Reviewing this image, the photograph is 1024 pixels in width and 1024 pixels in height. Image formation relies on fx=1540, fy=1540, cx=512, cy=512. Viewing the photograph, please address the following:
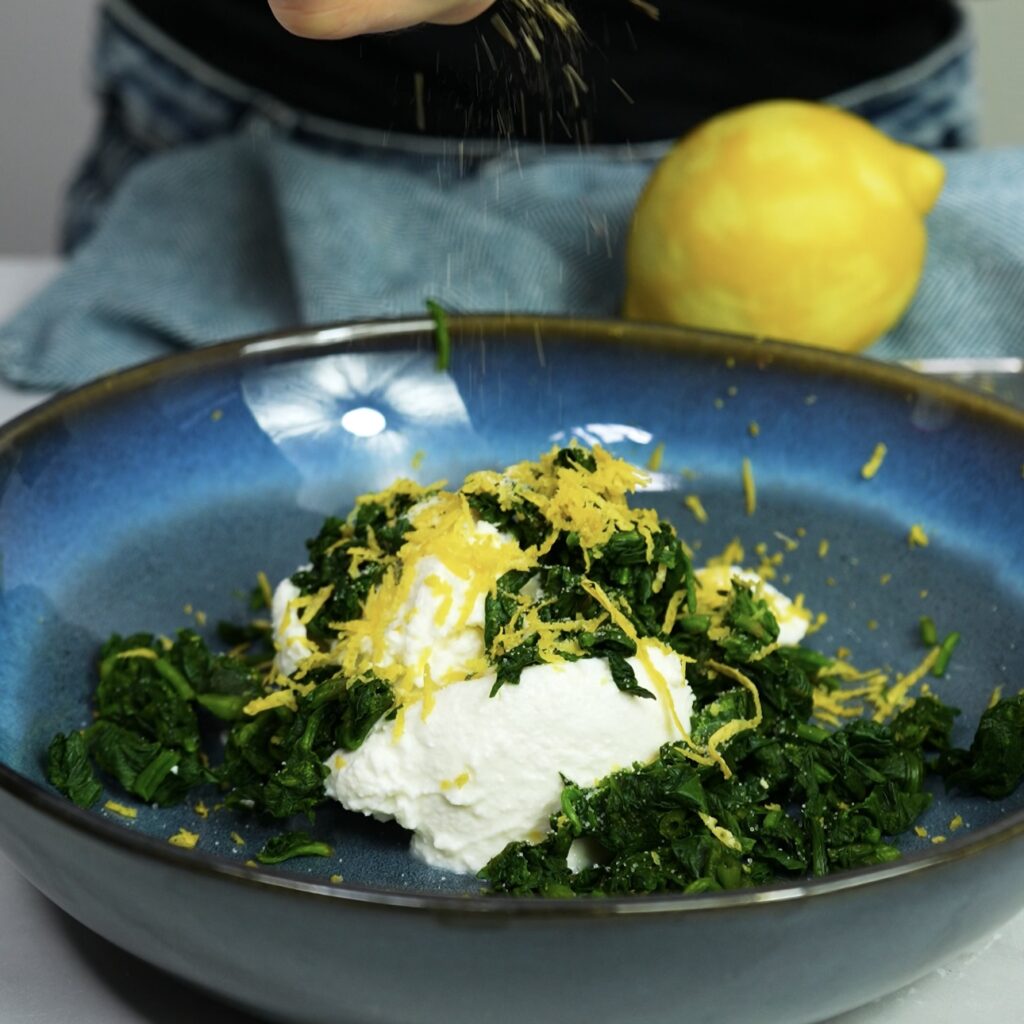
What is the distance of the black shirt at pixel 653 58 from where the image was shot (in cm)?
248

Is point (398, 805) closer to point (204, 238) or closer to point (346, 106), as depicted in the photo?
point (204, 238)

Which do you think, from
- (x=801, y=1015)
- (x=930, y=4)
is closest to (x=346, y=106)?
(x=930, y=4)

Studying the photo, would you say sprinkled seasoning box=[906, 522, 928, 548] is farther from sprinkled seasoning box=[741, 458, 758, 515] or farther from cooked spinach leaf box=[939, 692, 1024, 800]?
cooked spinach leaf box=[939, 692, 1024, 800]

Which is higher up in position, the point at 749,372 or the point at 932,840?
the point at 749,372

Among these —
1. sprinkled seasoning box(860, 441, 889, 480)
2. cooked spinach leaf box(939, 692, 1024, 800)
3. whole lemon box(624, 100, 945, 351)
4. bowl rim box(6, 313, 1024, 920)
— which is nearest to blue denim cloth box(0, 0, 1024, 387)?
whole lemon box(624, 100, 945, 351)

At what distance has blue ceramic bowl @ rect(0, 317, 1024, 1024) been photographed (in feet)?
2.80

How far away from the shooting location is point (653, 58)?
2.54 meters

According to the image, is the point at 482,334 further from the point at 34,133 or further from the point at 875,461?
the point at 34,133

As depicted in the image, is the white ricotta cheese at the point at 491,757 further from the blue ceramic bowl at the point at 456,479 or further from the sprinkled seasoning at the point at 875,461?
the sprinkled seasoning at the point at 875,461

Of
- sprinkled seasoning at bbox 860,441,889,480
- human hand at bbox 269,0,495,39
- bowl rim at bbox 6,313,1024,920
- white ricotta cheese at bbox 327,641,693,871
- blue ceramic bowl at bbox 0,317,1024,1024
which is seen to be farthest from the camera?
sprinkled seasoning at bbox 860,441,889,480

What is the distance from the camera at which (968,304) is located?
2176 millimetres

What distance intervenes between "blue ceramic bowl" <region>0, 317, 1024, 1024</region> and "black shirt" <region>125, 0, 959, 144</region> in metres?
0.87

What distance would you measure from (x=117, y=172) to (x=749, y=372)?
156 centimetres

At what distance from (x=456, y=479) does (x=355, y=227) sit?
0.74m
